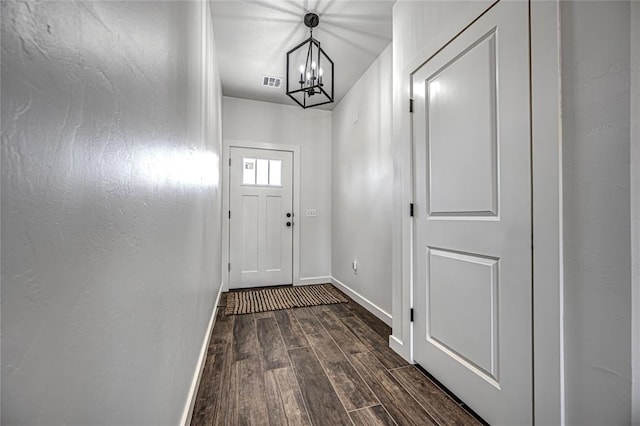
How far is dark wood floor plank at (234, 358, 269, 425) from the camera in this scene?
4.47 feet

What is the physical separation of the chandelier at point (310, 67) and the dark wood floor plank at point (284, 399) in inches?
77.2

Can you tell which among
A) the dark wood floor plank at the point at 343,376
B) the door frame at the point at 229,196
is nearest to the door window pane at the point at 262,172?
the door frame at the point at 229,196

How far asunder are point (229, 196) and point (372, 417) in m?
3.03

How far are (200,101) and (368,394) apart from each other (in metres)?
1.96

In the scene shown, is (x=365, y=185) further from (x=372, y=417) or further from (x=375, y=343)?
(x=372, y=417)

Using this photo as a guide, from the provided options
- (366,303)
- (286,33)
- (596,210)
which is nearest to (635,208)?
(596,210)

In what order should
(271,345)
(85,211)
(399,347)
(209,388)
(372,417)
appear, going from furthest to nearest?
(271,345), (399,347), (209,388), (372,417), (85,211)

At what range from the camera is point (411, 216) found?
73.4 inches

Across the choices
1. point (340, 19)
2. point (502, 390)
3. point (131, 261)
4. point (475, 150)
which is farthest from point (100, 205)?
point (340, 19)

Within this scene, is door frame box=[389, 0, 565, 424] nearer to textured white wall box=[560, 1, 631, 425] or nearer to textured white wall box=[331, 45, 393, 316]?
textured white wall box=[560, 1, 631, 425]

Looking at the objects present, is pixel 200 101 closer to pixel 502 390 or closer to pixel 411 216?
pixel 411 216

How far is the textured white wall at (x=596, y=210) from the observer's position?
874 mm

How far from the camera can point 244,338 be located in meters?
2.24

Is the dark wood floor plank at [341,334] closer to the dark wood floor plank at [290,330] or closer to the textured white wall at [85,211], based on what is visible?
the dark wood floor plank at [290,330]
